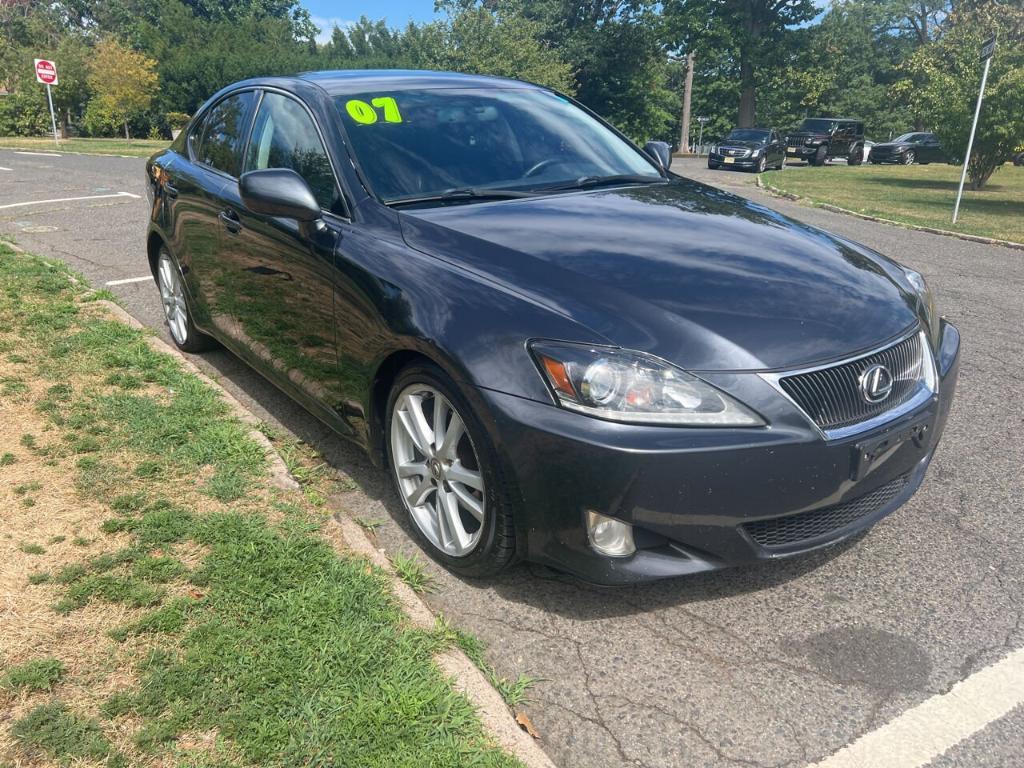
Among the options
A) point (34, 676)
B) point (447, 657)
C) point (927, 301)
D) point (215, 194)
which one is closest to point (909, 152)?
point (927, 301)

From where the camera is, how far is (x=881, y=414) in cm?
259

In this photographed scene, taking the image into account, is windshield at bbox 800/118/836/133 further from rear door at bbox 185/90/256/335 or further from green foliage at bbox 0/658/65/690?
green foliage at bbox 0/658/65/690

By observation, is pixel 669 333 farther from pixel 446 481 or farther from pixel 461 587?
pixel 461 587

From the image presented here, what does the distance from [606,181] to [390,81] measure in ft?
3.71

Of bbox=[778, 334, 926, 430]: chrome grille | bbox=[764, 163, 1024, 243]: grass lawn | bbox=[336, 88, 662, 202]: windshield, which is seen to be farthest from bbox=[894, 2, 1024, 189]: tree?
bbox=[778, 334, 926, 430]: chrome grille

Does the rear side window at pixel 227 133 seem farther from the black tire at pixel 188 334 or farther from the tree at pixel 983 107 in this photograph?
the tree at pixel 983 107

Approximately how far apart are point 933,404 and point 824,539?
632mm

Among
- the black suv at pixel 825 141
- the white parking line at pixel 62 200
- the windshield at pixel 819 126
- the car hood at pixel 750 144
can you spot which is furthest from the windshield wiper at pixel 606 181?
the windshield at pixel 819 126

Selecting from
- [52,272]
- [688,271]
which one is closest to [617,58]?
[52,272]

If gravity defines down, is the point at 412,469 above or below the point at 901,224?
above

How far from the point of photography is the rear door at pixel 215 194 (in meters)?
4.23

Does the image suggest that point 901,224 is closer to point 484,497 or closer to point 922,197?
point 922,197

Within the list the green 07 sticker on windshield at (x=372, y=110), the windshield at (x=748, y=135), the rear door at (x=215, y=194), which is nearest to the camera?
the green 07 sticker on windshield at (x=372, y=110)

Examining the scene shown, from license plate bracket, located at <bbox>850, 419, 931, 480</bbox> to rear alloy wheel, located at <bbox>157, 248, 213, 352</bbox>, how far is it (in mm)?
3888
